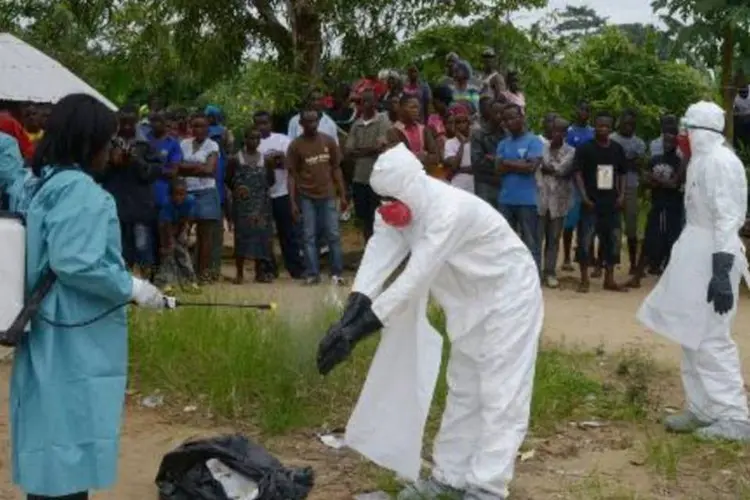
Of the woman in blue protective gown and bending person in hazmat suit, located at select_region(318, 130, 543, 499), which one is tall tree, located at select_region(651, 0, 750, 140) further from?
the woman in blue protective gown

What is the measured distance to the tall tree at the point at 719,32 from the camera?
38.6 ft

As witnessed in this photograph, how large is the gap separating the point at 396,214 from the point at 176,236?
5700 millimetres

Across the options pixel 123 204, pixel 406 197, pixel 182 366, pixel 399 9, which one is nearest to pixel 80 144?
pixel 406 197

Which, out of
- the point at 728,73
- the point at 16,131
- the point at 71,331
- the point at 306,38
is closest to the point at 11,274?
the point at 71,331

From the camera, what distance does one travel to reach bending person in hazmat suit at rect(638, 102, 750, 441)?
5.95 meters

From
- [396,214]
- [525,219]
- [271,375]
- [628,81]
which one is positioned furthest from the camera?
[628,81]

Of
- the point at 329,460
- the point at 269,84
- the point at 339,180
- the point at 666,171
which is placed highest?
the point at 269,84

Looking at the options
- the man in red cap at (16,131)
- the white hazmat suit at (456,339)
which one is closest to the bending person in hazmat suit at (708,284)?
the white hazmat suit at (456,339)

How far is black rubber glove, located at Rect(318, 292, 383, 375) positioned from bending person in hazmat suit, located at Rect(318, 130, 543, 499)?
0.02 meters

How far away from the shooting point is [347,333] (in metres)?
4.59

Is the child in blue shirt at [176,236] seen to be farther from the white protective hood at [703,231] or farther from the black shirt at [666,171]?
the white protective hood at [703,231]

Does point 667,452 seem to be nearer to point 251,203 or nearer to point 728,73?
point 251,203

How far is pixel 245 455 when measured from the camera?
5.01 m

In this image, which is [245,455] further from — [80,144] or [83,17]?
[83,17]
